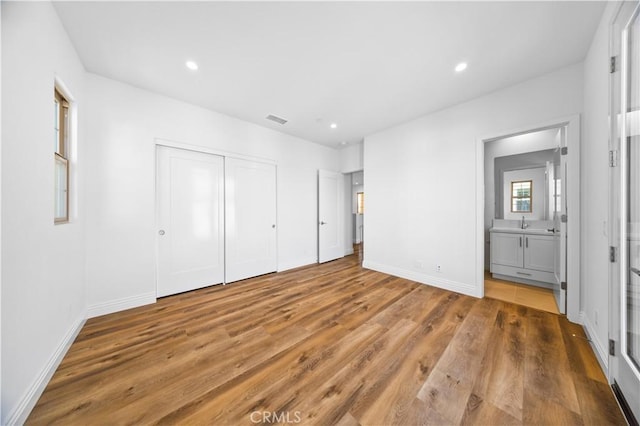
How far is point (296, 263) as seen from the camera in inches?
179

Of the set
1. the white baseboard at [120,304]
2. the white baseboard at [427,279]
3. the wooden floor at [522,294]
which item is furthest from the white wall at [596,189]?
the white baseboard at [120,304]

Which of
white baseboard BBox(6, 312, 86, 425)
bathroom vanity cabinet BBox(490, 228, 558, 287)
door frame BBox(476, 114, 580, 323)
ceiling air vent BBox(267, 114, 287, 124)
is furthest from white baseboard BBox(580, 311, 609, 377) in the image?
ceiling air vent BBox(267, 114, 287, 124)

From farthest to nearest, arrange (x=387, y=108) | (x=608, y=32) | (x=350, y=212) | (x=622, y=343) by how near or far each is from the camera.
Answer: (x=350, y=212) < (x=387, y=108) < (x=608, y=32) < (x=622, y=343)

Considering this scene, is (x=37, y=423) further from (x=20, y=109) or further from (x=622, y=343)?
(x=622, y=343)

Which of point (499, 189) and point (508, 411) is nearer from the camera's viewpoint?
point (508, 411)

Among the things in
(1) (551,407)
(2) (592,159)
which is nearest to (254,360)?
(1) (551,407)

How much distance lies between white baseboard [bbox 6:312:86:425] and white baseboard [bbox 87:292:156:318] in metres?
0.44

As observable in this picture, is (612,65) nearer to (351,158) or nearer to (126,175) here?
(351,158)

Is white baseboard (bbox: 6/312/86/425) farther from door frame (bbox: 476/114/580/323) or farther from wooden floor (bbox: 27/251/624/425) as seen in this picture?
door frame (bbox: 476/114/580/323)

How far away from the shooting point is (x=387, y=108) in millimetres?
3275

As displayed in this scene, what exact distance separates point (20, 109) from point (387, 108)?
364 centimetres

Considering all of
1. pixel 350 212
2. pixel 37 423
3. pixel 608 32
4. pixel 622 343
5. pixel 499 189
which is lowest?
pixel 37 423

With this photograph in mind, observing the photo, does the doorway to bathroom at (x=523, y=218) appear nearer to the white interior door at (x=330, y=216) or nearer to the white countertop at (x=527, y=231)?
the white countertop at (x=527, y=231)

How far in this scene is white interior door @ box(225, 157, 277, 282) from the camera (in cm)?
362
